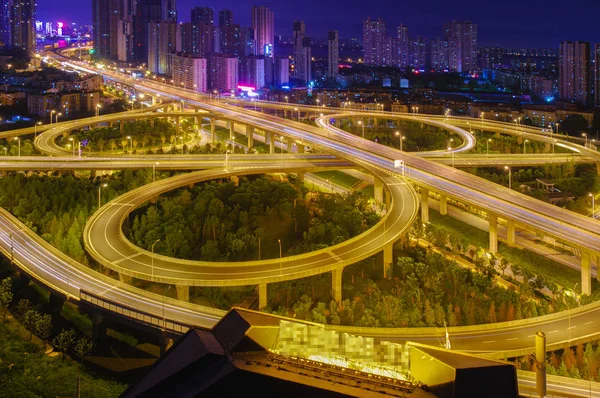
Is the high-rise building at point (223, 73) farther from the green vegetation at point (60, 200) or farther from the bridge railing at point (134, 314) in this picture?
the bridge railing at point (134, 314)

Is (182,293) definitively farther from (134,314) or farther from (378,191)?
(378,191)

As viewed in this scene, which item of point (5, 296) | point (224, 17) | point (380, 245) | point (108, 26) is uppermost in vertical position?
point (224, 17)

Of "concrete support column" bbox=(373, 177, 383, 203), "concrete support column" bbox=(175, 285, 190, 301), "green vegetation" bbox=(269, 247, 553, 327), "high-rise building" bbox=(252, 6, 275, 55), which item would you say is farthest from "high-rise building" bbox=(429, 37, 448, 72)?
"concrete support column" bbox=(175, 285, 190, 301)

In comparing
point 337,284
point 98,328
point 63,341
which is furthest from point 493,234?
point 63,341

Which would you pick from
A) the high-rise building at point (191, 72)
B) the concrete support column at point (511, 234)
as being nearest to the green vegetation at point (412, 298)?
the concrete support column at point (511, 234)

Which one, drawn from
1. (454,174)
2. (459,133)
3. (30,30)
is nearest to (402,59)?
(30,30)

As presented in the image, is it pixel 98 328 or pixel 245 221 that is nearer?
pixel 98 328

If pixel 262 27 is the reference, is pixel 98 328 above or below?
below
